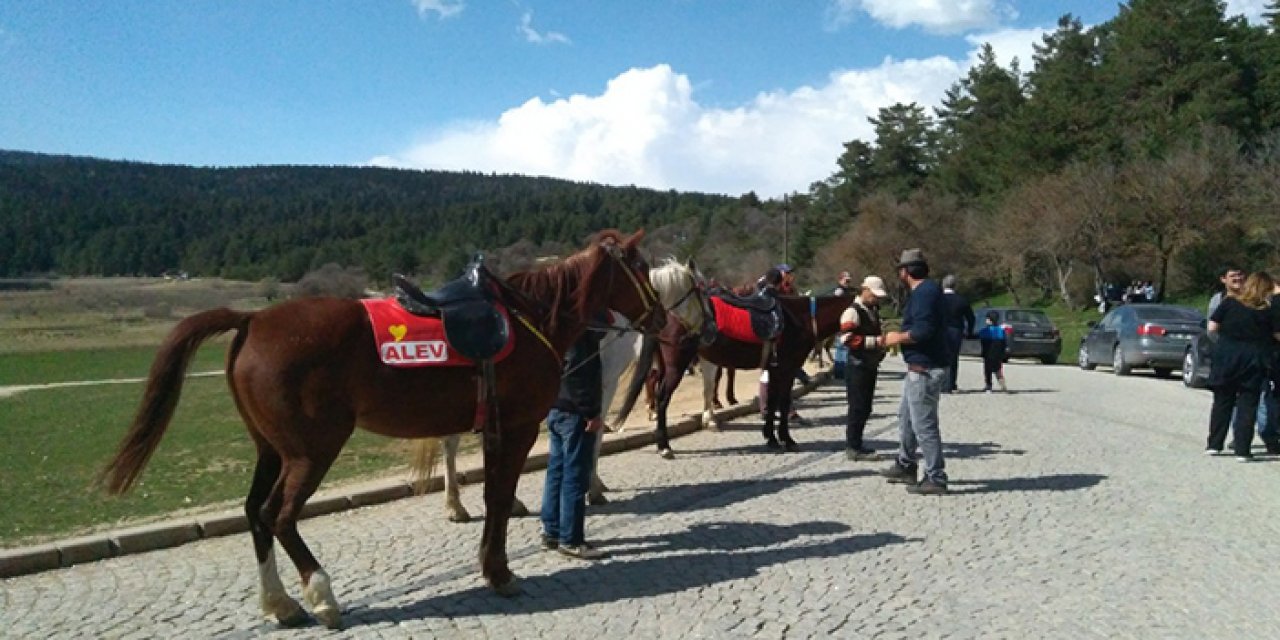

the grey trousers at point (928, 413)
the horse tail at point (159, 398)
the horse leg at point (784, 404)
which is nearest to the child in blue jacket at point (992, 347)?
the horse leg at point (784, 404)

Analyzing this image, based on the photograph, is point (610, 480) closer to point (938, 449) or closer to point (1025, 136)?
point (938, 449)

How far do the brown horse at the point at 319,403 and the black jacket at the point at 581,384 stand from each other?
50 centimetres

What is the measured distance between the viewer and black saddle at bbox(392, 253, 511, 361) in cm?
536

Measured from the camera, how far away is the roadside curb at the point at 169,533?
5.87 metres

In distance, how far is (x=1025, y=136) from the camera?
2207 inches

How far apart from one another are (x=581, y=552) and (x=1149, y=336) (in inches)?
683

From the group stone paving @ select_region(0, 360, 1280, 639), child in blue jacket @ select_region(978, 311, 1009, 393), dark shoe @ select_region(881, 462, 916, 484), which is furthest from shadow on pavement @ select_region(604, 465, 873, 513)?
child in blue jacket @ select_region(978, 311, 1009, 393)

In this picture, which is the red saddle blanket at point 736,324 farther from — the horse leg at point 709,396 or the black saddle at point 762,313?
the horse leg at point 709,396

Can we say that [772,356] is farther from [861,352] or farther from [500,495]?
[500,495]

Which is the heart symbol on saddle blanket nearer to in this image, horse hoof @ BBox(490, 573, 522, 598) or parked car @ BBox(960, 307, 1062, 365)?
horse hoof @ BBox(490, 573, 522, 598)

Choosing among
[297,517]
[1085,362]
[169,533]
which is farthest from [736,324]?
[1085,362]

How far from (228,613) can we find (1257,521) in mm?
7297

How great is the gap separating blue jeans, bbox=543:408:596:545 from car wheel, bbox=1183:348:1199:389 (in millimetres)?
14039

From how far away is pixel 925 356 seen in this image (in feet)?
25.6
